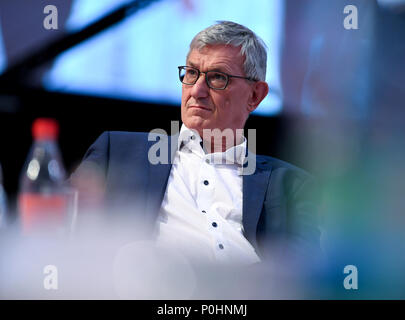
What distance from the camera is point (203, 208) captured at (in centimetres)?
169

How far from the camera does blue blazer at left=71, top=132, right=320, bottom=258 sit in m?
1.62

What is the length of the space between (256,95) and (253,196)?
445 mm

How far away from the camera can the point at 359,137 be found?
1788mm

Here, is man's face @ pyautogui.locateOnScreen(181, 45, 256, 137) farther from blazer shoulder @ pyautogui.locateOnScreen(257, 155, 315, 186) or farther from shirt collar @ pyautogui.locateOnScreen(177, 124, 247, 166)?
blazer shoulder @ pyautogui.locateOnScreen(257, 155, 315, 186)

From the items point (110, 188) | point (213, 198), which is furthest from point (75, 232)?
point (213, 198)

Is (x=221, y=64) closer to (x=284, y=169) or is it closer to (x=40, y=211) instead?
(x=284, y=169)

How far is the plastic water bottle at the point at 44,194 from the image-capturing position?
1.28 m

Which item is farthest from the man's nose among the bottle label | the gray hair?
the bottle label

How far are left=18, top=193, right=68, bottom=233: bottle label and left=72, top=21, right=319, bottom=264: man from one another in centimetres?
24
